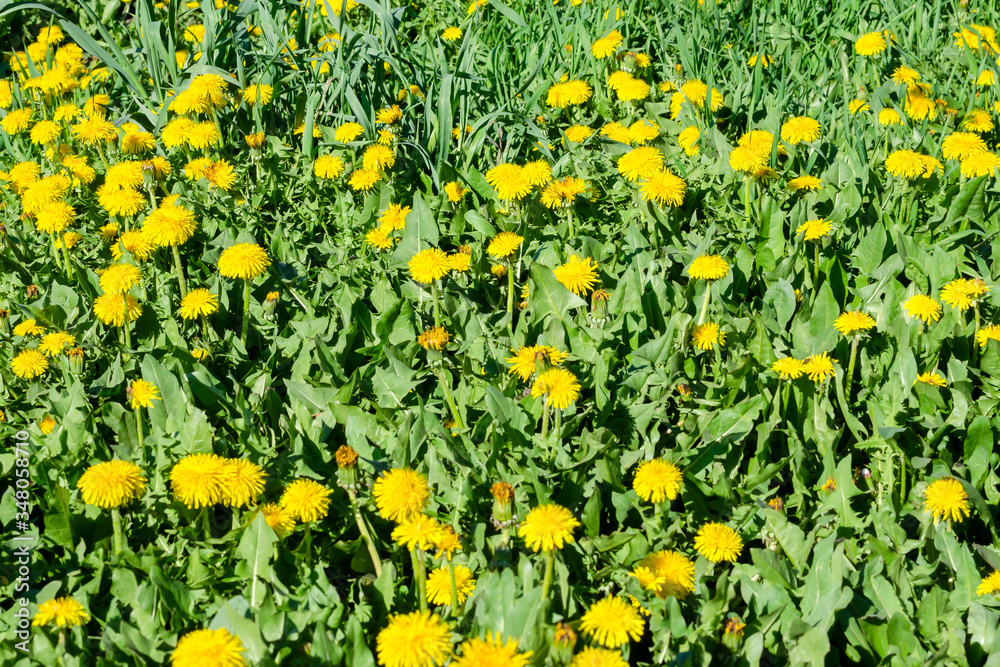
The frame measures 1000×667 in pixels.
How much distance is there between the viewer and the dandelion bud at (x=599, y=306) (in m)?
2.55

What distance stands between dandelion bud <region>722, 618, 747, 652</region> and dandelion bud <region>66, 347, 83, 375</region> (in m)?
1.91

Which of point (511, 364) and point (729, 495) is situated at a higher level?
point (511, 364)

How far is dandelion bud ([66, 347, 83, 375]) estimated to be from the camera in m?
2.42

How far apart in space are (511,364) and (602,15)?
2.77m

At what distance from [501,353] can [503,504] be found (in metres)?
0.83

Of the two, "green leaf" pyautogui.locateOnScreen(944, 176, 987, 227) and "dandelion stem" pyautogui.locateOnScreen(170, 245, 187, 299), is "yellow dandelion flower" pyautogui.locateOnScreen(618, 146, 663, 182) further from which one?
"dandelion stem" pyautogui.locateOnScreen(170, 245, 187, 299)

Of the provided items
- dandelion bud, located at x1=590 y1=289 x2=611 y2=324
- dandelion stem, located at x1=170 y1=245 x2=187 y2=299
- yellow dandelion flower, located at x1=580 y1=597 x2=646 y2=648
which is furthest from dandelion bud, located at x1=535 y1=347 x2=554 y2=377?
dandelion stem, located at x1=170 y1=245 x2=187 y2=299

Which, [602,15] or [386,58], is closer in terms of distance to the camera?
[386,58]

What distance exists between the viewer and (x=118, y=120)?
367 cm

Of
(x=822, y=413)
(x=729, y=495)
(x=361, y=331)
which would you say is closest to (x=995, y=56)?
(x=822, y=413)

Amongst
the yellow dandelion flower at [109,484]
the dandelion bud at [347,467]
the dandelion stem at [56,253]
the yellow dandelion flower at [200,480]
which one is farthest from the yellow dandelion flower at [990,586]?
the dandelion stem at [56,253]

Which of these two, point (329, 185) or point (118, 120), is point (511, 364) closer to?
point (329, 185)

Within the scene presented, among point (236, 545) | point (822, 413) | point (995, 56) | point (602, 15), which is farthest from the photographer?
point (602, 15)

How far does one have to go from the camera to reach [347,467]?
199cm
